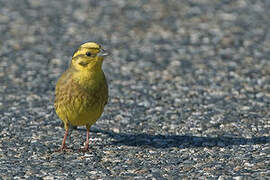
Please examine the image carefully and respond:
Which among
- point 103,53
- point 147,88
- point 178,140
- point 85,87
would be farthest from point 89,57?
point 147,88

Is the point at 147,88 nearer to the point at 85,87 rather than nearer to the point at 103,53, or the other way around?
the point at 85,87

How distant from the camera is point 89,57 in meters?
7.37

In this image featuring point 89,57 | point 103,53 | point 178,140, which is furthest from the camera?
point 178,140

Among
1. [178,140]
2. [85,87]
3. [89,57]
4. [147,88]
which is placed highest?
[89,57]

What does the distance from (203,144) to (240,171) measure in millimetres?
1252

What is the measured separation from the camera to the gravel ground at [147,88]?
7.35 metres

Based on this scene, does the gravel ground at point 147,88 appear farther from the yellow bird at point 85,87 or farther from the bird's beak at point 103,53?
the bird's beak at point 103,53

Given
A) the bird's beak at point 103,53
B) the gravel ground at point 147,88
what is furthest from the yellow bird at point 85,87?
the gravel ground at point 147,88

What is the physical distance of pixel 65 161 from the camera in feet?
24.2

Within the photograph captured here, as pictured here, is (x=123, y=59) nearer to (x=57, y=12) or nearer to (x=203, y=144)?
(x=57, y=12)

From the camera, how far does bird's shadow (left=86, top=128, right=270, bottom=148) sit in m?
8.08

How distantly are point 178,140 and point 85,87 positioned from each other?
175cm

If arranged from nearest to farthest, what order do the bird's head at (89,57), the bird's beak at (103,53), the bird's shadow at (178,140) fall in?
1. the bird's beak at (103,53)
2. the bird's head at (89,57)
3. the bird's shadow at (178,140)

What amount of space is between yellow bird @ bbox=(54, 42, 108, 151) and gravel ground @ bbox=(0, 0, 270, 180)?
612 mm
